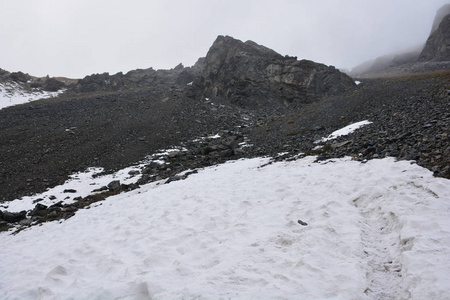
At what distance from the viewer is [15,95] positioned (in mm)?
51562

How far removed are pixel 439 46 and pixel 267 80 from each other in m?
85.4

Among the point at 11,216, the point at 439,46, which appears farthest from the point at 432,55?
the point at 11,216

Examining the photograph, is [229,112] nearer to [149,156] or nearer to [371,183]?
[149,156]

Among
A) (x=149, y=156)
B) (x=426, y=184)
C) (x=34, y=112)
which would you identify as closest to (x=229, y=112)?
(x=149, y=156)

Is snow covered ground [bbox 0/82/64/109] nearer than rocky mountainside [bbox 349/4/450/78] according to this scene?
Yes

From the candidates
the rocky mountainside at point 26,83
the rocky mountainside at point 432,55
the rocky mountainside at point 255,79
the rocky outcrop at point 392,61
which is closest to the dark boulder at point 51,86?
the rocky mountainside at point 26,83

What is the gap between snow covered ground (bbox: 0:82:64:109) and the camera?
46.9 m

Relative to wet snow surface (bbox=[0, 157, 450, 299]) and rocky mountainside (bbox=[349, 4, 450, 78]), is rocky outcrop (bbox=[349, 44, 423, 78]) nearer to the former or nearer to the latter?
rocky mountainside (bbox=[349, 4, 450, 78])

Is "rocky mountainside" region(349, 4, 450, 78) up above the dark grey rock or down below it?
above

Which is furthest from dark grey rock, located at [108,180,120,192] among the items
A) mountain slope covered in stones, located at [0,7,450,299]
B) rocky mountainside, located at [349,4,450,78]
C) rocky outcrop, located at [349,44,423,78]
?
rocky outcrop, located at [349,44,423,78]

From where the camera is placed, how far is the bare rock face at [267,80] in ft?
168

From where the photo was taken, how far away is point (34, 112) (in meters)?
37.4

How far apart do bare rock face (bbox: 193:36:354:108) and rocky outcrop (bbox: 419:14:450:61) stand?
212ft

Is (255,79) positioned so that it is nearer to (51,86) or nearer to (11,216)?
(11,216)
